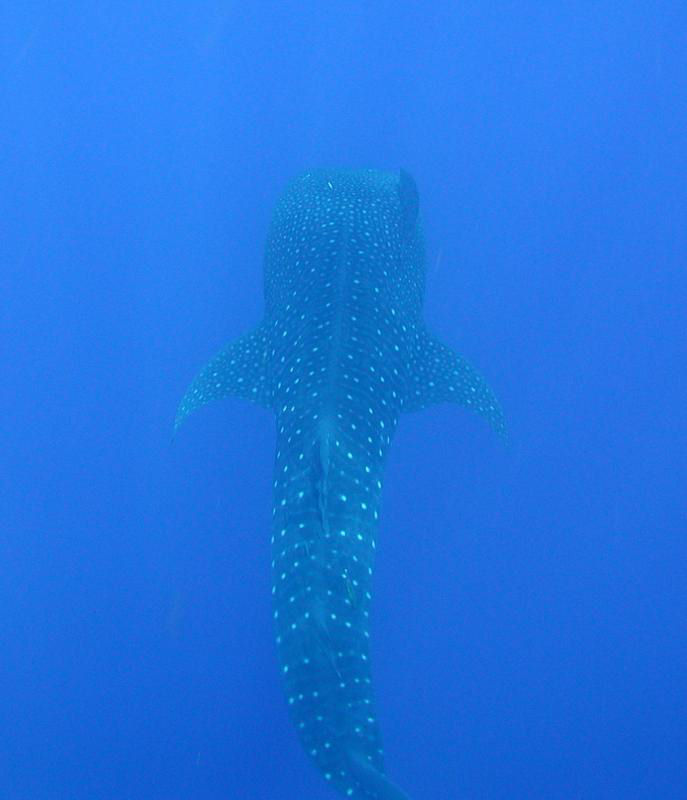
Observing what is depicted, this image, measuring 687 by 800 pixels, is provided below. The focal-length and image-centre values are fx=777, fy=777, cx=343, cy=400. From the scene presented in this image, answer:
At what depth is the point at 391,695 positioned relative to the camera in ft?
23.7

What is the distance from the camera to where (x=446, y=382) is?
16.3 ft

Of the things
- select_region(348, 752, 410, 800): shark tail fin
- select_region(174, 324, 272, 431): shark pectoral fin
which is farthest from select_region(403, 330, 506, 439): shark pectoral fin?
select_region(348, 752, 410, 800): shark tail fin

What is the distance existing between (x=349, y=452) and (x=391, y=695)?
4.26m

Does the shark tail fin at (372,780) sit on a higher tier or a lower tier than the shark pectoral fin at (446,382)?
lower

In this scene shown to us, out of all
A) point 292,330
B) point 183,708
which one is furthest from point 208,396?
point 183,708

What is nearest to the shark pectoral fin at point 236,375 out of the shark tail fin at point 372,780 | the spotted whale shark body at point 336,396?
the spotted whale shark body at point 336,396

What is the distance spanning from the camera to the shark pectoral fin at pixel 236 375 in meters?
4.82

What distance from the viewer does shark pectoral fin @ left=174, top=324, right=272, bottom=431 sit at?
4820 millimetres

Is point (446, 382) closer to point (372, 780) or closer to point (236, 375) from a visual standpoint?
point (236, 375)

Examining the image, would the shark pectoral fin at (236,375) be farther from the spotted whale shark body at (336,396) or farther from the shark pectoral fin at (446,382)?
the shark pectoral fin at (446,382)

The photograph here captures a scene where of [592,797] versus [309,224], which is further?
[592,797]

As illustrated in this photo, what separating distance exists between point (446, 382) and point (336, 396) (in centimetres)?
126

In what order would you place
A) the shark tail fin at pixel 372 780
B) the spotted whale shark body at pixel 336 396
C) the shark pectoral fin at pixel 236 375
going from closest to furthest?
the shark tail fin at pixel 372 780 < the spotted whale shark body at pixel 336 396 < the shark pectoral fin at pixel 236 375

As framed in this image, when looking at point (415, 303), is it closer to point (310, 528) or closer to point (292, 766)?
point (310, 528)
